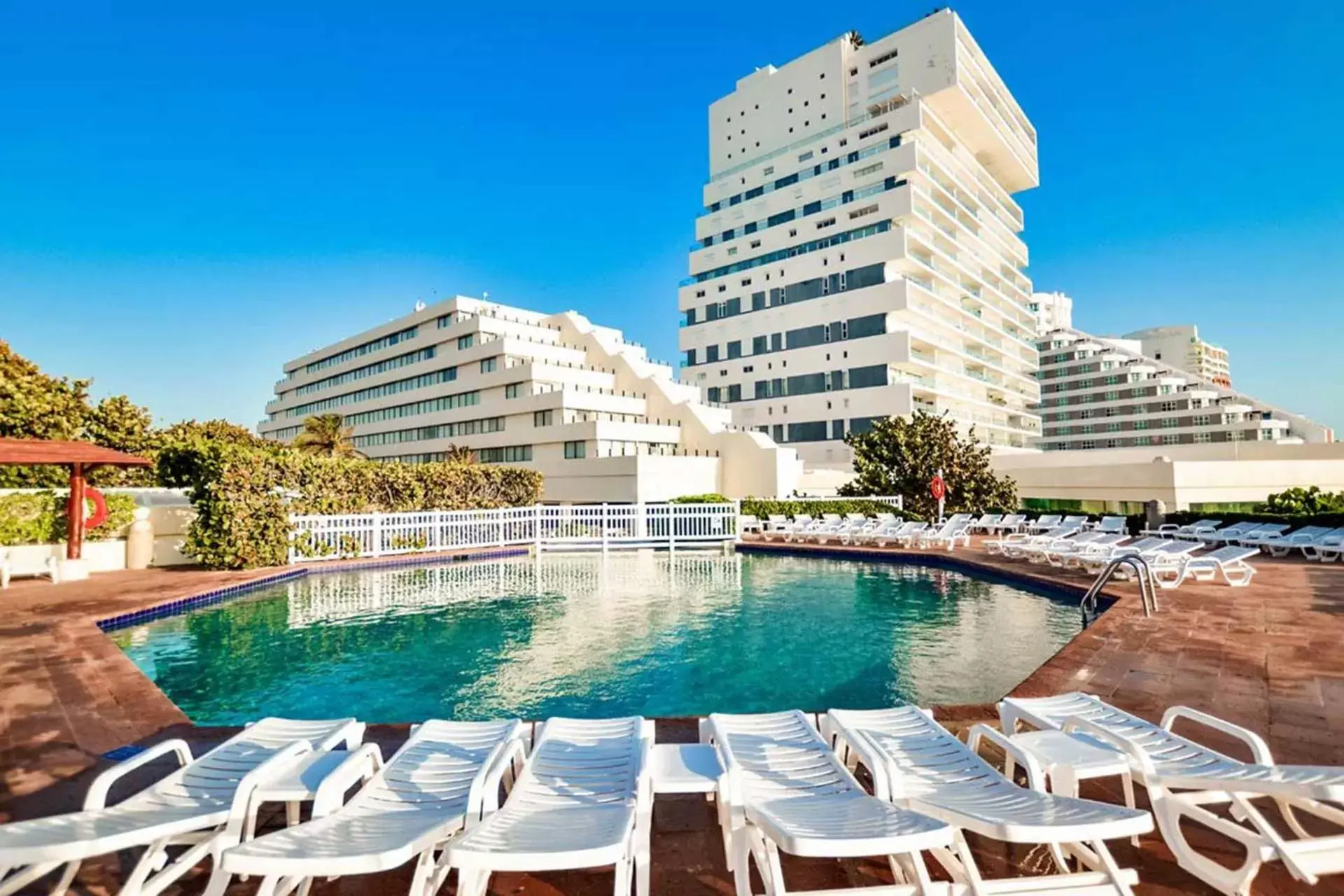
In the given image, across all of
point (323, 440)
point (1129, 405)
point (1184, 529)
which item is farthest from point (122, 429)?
point (1129, 405)

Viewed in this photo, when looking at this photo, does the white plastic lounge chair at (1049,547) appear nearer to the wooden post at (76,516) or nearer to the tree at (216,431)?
the wooden post at (76,516)

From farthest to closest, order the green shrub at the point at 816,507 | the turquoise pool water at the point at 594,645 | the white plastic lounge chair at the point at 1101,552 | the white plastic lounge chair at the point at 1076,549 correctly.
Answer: the green shrub at the point at 816,507 < the white plastic lounge chair at the point at 1076,549 < the white plastic lounge chair at the point at 1101,552 < the turquoise pool water at the point at 594,645

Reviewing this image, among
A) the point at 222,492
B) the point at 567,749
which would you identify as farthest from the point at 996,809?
the point at 222,492

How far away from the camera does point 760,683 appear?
7.20 meters

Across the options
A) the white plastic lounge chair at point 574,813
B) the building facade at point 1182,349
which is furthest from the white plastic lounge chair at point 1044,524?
the building facade at point 1182,349

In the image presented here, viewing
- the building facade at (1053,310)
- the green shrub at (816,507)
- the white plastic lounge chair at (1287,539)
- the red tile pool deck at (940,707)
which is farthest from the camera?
the building facade at (1053,310)

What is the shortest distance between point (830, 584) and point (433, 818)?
1175cm

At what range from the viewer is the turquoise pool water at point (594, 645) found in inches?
265

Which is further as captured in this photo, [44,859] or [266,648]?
Answer: [266,648]

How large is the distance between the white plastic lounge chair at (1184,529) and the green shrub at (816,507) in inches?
278

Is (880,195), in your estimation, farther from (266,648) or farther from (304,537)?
(266,648)

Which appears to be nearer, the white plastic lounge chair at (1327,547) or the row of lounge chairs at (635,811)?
the row of lounge chairs at (635,811)

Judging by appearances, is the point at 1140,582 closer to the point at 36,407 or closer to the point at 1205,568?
the point at 1205,568

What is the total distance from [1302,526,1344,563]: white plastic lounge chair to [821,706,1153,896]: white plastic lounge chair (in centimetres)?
1496
